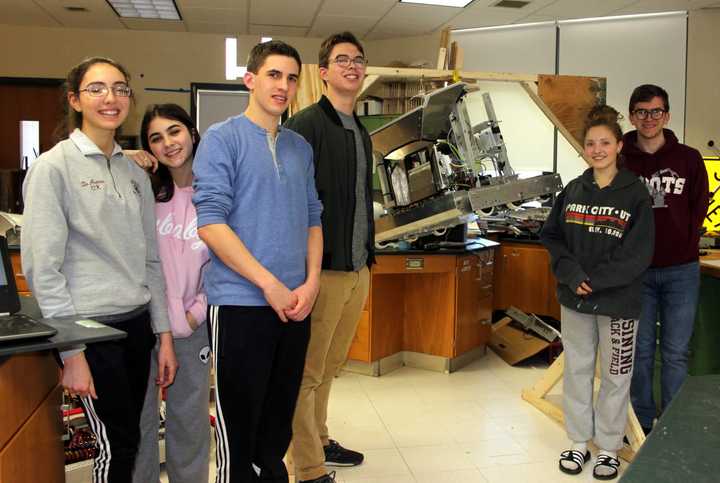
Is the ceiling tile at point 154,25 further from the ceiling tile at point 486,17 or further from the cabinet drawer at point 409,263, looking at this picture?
the cabinet drawer at point 409,263

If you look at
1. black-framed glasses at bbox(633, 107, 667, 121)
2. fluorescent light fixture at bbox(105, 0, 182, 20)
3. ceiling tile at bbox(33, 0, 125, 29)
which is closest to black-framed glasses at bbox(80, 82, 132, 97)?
black-framed glasses at bbox(633, 107, 667, 121)

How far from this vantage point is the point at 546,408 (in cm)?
315

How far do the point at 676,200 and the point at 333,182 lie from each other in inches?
59.9

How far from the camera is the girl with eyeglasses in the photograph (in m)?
1.44

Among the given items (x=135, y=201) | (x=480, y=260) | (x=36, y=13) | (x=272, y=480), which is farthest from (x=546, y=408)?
(x=36, y=13)

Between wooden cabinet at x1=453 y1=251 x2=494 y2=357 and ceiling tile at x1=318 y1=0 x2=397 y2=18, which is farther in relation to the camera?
ceiling tile at x1=318 y1=0 x2=397 y2=18

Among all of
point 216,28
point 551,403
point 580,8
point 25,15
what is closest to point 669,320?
point 551,403

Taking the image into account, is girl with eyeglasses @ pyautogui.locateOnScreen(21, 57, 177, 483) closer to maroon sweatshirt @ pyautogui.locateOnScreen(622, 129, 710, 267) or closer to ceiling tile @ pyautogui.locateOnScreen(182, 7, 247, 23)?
maroon sweatshirt @ pyautogui.locateOnScreen(622, 129, 710, 267)

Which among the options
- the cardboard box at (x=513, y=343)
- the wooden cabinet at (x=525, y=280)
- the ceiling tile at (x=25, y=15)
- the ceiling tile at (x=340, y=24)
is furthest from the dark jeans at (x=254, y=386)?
the ceiling tile at (x=25, y=15)

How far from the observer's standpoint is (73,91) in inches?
63.1

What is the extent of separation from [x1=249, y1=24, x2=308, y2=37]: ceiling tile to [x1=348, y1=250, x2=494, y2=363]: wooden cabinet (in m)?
4.03

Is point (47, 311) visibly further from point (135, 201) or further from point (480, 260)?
point (480, 260)

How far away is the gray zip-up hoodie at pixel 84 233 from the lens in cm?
143

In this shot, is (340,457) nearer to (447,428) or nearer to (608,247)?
(447,428)
